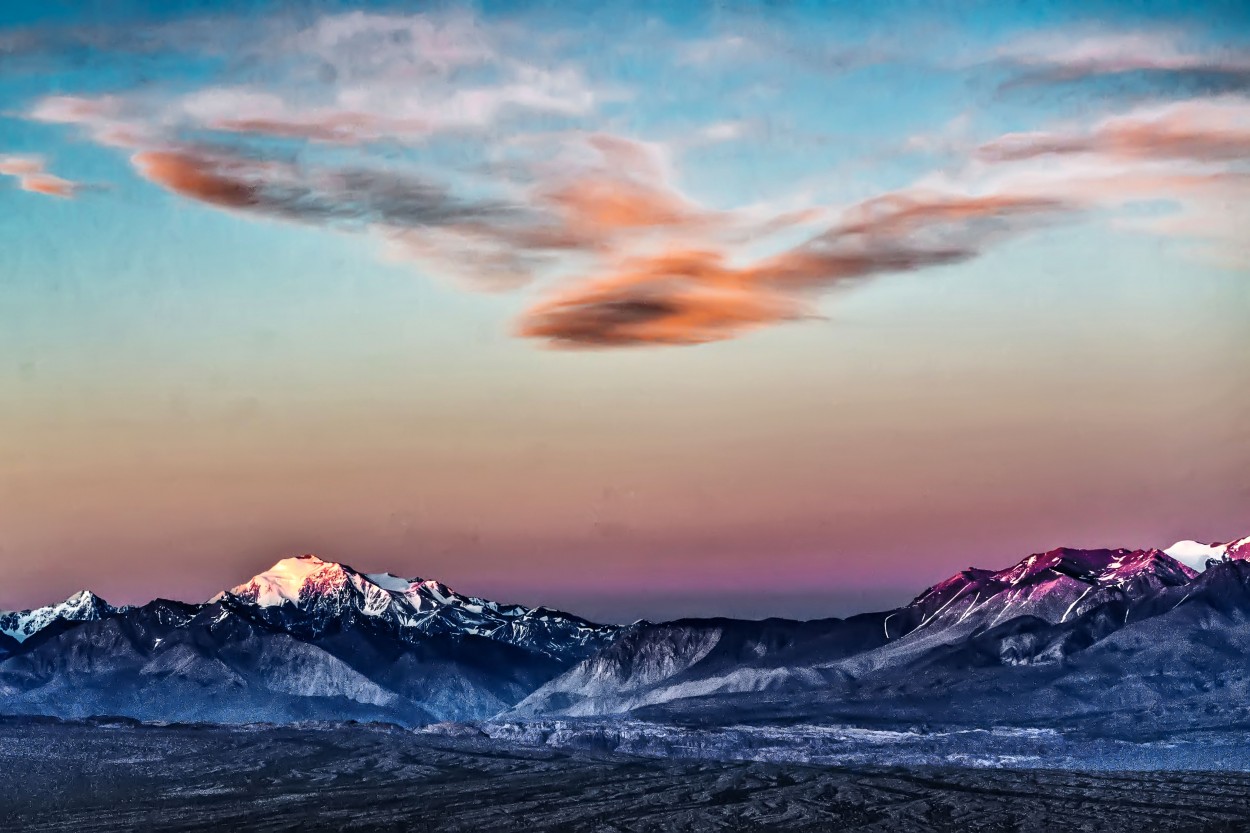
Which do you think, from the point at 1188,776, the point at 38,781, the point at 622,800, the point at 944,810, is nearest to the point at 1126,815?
the point at 944,810

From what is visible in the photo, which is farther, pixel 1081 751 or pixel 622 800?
pixel 1081 751

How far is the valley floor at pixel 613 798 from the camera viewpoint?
13900 centimetres

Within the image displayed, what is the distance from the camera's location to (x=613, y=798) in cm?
15812

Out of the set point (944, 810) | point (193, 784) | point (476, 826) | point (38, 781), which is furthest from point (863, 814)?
point (38, 781)

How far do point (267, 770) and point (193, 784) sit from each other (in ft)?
44.3

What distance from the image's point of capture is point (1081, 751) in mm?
197500

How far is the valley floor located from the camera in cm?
13900

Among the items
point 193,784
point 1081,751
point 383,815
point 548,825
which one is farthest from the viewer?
point 1081,751

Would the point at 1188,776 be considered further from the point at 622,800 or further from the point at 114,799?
the point at 114,799

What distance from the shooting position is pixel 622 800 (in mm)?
155875

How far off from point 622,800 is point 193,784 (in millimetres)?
54481

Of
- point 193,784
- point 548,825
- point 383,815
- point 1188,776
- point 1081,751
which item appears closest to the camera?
point 548,825

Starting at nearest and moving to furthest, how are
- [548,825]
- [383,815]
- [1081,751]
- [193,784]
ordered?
[548,825]
[383,815]
[193,784]
[1081,751]

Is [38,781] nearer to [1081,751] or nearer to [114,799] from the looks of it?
[114,799]
